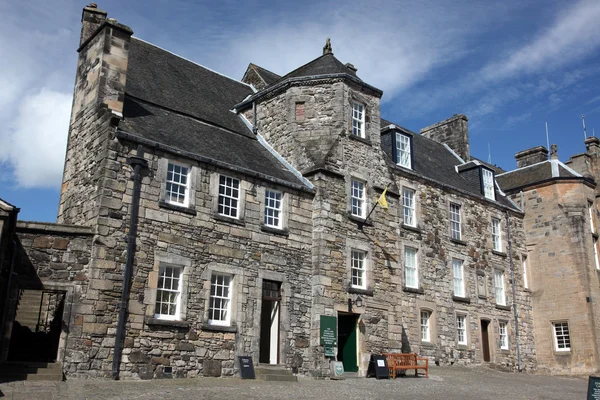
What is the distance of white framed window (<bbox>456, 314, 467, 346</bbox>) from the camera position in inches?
979

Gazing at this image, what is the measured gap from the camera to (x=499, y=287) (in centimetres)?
2758

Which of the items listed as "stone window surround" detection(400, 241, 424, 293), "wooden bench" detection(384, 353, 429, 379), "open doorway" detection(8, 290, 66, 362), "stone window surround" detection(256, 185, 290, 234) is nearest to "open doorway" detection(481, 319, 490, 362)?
"stone window surround" detection(400, 241, 424, 293)

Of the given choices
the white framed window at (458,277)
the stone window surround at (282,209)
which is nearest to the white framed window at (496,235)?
the white framed window at (458,277)

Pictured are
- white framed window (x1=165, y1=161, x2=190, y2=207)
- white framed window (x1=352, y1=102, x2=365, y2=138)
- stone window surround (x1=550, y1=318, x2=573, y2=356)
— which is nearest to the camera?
white framed window (x1=165, y1=161, x2=190, y2=207)

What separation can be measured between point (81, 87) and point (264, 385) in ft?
34.2

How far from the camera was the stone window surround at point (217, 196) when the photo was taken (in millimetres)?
17469

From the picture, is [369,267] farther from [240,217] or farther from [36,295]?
[36,295]

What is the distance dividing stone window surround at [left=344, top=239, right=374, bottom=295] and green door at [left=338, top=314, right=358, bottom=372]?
0.90 metres

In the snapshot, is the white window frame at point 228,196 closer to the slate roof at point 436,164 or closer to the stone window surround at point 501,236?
the slate roof at point 436,164

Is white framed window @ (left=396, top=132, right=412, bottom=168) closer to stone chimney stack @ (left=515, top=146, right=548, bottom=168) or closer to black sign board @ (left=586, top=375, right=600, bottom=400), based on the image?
stone chimney stack @ (left=515, top=146, right=548, bottom=168)

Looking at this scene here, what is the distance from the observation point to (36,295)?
1825 centimetres

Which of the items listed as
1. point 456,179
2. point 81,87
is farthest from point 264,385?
point 456,179

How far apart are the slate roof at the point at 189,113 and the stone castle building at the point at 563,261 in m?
14.9

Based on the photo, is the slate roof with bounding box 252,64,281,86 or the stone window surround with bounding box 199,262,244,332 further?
the slate roof with bounding box 252,64,281,86
